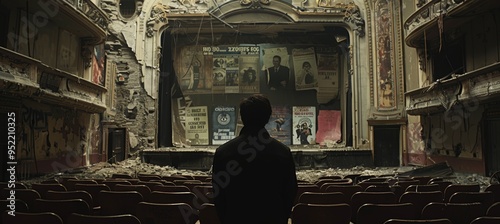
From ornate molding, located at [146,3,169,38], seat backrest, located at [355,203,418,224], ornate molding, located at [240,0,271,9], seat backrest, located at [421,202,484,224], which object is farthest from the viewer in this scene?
ornate molding, located at [240,0,271,9]

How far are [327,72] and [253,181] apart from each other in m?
16.8

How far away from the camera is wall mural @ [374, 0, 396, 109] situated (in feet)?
48.2

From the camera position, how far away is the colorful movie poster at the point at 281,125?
18062 mm

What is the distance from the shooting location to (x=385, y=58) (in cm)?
1488

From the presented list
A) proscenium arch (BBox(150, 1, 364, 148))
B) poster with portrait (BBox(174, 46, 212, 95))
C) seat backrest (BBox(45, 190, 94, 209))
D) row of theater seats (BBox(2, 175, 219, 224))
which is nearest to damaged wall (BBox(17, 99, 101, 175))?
proscenium arch (BBox(150, 1, 364, 148))

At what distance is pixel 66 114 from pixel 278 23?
9.30m

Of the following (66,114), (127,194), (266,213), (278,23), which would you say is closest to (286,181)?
(266,213)

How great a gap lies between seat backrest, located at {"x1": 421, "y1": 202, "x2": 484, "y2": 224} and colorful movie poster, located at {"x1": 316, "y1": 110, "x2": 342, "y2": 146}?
14517mm

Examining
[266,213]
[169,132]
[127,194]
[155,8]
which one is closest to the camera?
[266,213]

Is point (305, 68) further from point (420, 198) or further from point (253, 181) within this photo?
point (253, 181)

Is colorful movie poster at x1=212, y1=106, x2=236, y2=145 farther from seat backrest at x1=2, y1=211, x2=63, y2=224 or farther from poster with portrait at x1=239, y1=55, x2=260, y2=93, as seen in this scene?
seat backrest at x1=2, y1=211, x2=63, y2=224

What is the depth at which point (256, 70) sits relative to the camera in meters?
18.3

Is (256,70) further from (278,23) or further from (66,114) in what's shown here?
(66,114)

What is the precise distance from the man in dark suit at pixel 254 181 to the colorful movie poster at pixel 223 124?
635 inches
